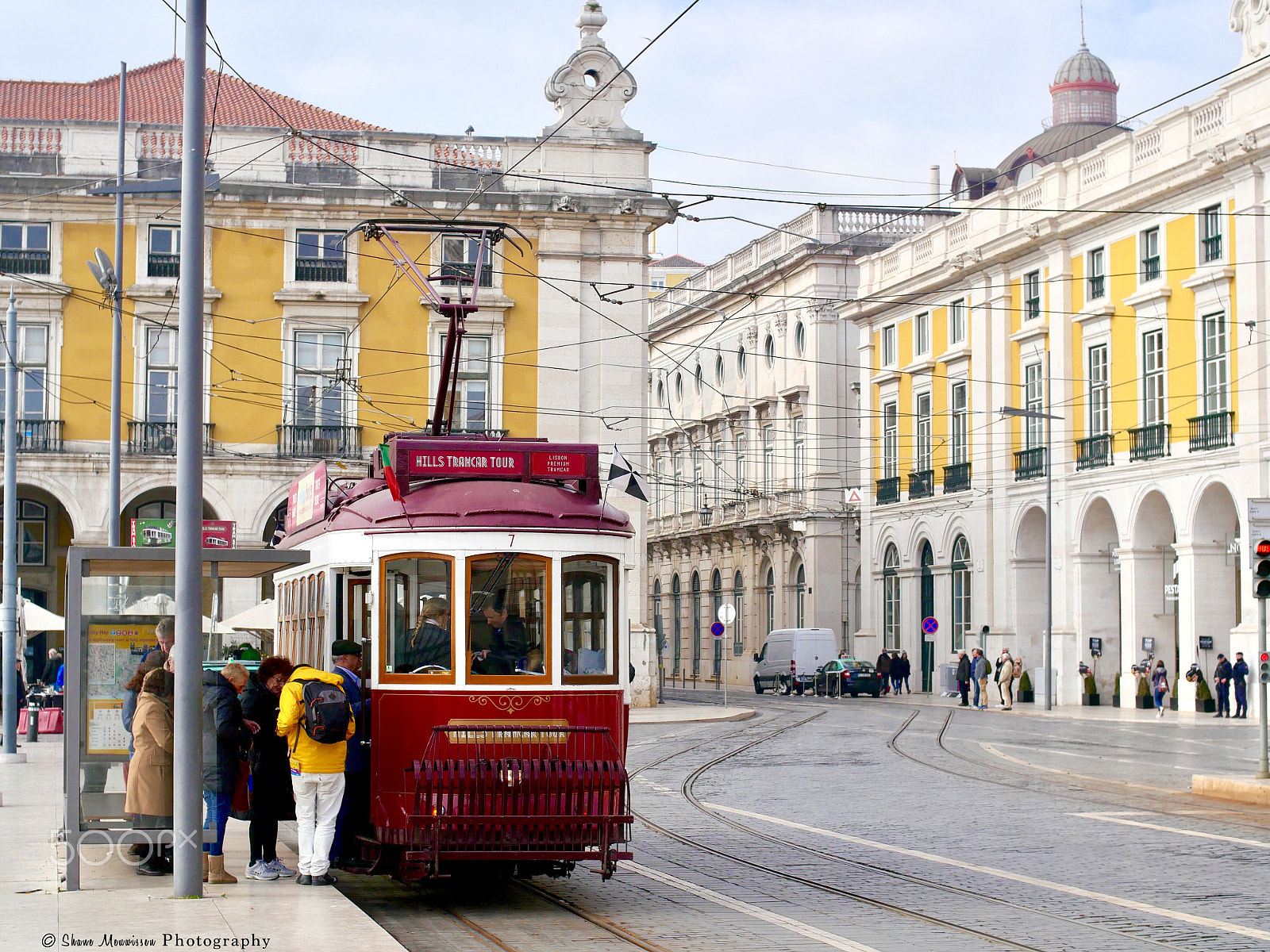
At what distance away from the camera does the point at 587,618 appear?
464 inches

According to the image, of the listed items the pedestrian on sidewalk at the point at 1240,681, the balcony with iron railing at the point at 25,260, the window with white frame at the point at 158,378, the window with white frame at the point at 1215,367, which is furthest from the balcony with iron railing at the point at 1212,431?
the balcony with iron railing at the point at 25,260

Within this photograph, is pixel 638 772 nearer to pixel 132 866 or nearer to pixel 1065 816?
pixel 1065 816

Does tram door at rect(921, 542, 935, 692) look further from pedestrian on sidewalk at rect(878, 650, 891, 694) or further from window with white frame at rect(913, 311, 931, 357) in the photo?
window with white frame at rect(913, 311, 931, 357)

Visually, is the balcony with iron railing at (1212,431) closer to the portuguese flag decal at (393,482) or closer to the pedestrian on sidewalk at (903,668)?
the pedestrian on sidewalk at (903,668)

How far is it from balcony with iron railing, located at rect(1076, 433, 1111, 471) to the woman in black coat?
1466 inches

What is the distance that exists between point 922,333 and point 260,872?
156ft

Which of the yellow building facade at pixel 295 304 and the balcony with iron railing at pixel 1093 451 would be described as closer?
the yellow building facade at pixel 295 304

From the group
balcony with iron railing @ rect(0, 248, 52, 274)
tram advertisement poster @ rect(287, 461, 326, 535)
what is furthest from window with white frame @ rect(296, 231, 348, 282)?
tram advertisement poster @ rect(287, 461, 326, 535)

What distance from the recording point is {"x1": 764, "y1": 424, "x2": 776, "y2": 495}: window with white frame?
67812mm

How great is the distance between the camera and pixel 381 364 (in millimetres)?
42156

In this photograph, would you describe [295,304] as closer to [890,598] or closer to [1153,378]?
[1153,378]

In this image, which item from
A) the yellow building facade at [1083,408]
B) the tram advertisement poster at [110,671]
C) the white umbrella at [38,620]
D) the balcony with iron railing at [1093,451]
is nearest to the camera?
the tram advertisement poster at [110,671]

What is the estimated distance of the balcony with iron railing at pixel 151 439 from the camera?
4062 cm

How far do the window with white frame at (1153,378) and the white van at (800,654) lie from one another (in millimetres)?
15231
